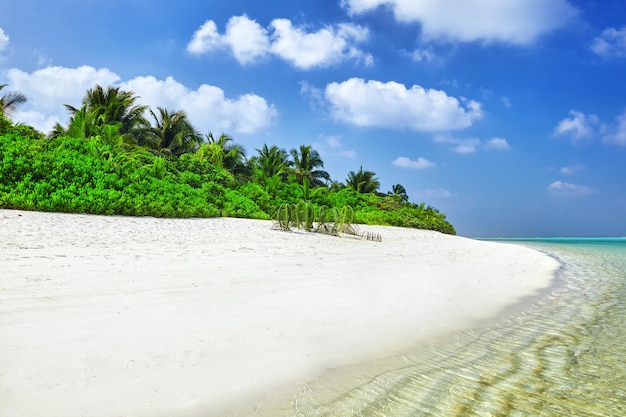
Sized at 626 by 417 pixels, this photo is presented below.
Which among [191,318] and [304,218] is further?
[304,218]

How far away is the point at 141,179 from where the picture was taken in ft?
46.8

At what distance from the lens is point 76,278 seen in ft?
13.9

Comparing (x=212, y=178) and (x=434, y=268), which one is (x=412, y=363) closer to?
(x=434, y=268)

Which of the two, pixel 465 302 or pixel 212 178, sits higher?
pixel 212 178

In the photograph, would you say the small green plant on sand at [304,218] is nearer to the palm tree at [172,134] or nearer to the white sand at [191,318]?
the white sand at [191,318]

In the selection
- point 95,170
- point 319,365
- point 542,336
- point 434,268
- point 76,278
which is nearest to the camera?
point 319,365

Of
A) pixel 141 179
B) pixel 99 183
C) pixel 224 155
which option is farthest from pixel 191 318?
pixel 224 155

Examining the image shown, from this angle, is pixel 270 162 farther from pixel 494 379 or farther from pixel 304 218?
pixel 494 379

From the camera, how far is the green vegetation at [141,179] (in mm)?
10531

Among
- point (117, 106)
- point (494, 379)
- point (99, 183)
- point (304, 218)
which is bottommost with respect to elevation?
point (494, 379)

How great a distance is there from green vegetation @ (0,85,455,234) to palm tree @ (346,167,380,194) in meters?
9.39

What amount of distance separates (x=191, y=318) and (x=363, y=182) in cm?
3911

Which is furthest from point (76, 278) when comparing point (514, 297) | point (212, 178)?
point (212, 178)

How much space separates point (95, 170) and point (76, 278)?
974 centimetres
